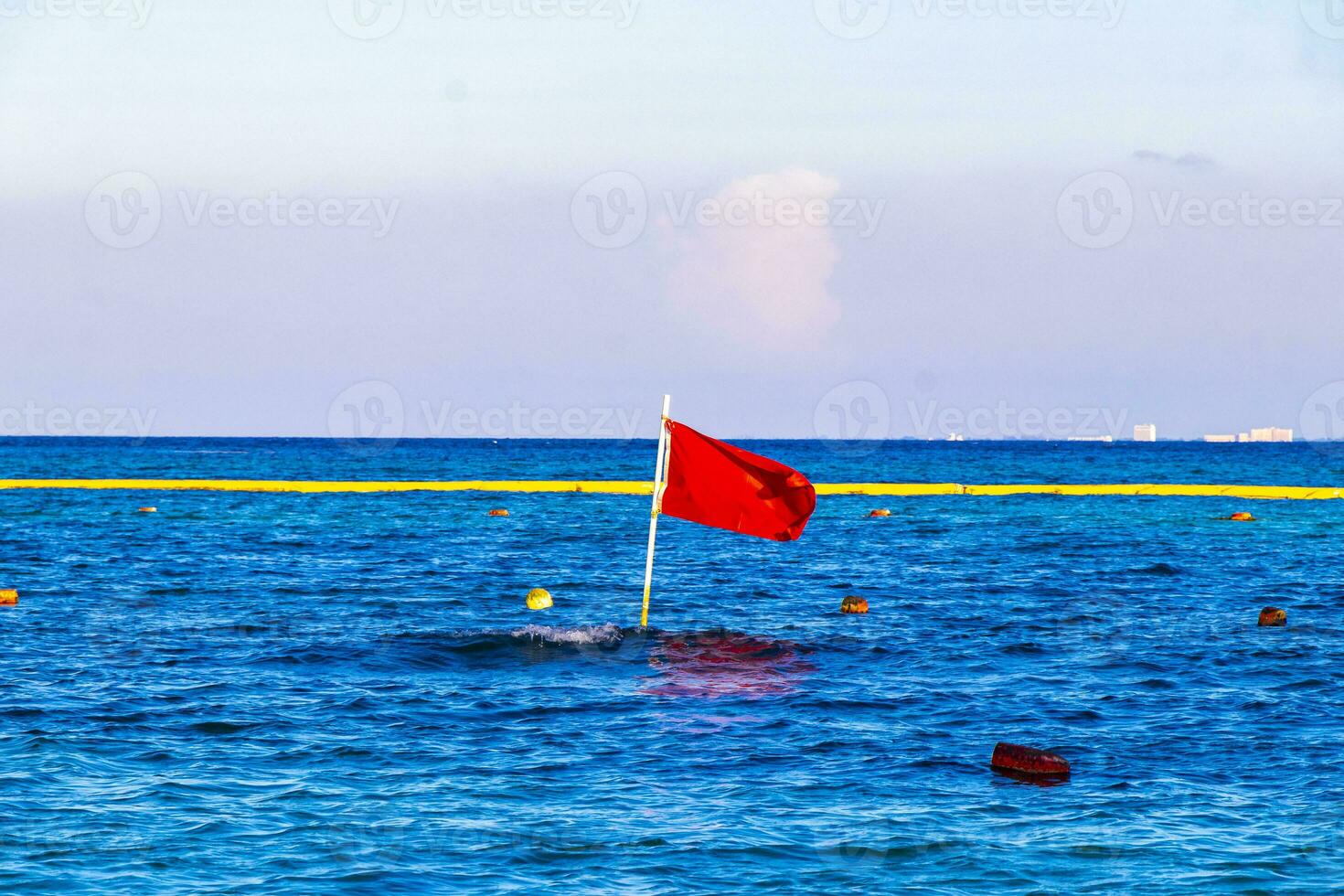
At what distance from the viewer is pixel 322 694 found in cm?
1994

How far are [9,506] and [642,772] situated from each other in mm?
62628

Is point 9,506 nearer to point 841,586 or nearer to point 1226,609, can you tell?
point 841,586

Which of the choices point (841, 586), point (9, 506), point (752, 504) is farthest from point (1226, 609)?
point (9, 506)

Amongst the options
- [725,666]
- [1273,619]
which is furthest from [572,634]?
[1273,619]

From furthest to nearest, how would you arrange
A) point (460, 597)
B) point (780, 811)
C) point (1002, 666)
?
1. point (460, 597)
2. point (1002, 666)
3. point (780, 811)

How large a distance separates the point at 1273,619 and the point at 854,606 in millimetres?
7862

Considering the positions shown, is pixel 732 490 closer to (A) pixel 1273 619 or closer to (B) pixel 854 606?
(B) pixel 854 606

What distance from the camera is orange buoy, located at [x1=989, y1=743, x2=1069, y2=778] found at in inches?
601

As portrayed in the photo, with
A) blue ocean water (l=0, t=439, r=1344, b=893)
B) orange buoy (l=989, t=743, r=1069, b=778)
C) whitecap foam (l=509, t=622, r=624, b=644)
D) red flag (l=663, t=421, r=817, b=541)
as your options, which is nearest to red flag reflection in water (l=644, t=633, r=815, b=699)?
blue ocean water (l=0, t=439, r=1344, b=893)

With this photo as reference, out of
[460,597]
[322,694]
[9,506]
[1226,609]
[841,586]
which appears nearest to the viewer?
[322,694]

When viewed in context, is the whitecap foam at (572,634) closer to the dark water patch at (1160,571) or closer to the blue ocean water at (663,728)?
the blue ocean water at (663,728)

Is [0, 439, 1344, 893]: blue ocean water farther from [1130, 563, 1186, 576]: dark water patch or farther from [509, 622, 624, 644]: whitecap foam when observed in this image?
[1130, 563, 1186, 576]: dark water patch

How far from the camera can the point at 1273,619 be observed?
27.7m

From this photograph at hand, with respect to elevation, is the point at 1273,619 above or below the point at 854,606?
above
